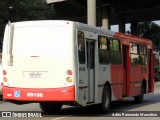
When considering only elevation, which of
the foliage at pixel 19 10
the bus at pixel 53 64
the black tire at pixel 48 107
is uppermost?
the foliage at pixel 19 10

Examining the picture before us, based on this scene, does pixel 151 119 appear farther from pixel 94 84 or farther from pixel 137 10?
pixel 137 10

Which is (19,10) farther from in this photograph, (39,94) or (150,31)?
(150,31)

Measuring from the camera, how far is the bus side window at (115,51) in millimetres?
17562

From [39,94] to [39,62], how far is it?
3.13 feet

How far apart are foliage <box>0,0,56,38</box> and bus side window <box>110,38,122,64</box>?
1446cm

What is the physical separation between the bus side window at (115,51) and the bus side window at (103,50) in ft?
1.54

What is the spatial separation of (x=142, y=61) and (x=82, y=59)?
23.6ft

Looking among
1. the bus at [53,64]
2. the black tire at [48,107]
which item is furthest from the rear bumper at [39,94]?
the black tire at [48,107]

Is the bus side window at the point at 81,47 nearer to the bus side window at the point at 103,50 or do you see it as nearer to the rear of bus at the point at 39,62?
the rear of bus at the point at 39,62

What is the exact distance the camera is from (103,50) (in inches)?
657

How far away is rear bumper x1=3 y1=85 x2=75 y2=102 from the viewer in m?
14.3

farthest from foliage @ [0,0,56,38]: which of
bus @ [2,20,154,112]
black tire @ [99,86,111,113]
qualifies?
bus @ [2,20,154,112]

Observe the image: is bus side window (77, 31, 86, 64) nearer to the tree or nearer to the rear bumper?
the rear bumper

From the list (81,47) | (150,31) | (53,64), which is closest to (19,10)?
(81,47)
